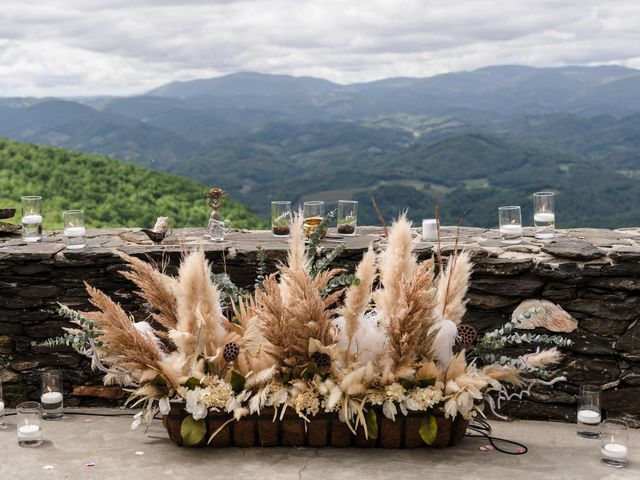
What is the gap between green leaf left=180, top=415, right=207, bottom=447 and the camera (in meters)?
3.52

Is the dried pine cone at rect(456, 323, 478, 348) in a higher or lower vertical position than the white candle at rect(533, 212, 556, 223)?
lower

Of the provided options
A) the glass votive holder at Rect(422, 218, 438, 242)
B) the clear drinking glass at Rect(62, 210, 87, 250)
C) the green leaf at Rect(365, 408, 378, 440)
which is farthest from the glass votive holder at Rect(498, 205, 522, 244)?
the clear drinking glass at Rect(62, 210, 87, 250)

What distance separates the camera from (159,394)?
3477 millimetres

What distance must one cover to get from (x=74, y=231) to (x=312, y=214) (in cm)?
150

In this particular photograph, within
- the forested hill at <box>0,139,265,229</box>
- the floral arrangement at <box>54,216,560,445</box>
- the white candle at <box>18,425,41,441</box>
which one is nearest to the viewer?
the floral arrangement at <box>54,216,560,445</box>

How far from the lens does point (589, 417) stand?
4164mm

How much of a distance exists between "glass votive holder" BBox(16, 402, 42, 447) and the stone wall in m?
1.11

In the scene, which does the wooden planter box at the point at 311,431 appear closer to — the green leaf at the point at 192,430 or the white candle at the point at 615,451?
the green leaf at the point at 192,430

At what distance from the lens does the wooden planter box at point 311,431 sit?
354 cm

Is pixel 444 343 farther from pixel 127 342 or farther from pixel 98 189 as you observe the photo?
pixel 98 189

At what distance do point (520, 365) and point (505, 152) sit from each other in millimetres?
115702

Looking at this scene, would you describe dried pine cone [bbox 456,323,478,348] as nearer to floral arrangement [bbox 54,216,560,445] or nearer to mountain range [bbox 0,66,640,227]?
floral arrangement [bbox 54,216,560,445]

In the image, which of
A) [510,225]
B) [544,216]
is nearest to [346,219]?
[510,225]

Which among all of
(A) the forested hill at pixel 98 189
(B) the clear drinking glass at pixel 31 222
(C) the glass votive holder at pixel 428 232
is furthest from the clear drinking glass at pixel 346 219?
(A) the forested hill at pixel 98 189
